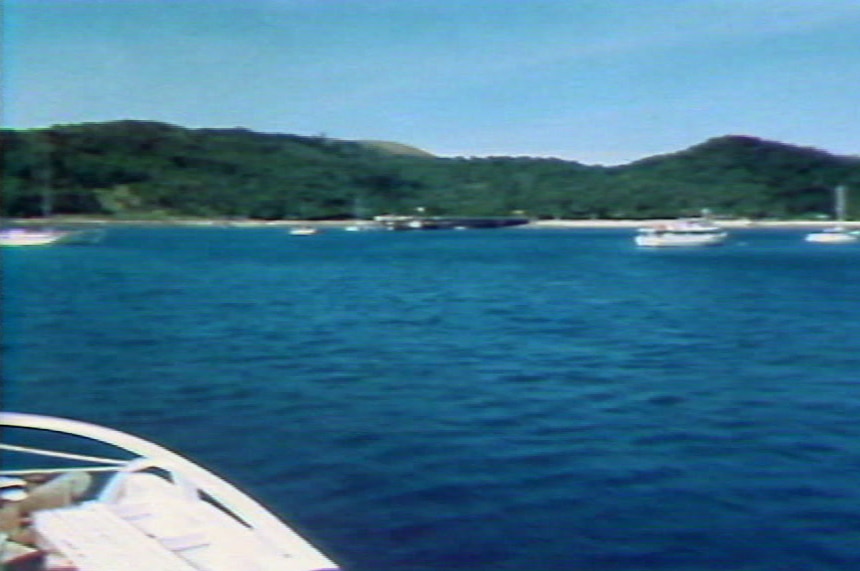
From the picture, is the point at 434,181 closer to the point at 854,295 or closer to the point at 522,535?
the point at 854,295

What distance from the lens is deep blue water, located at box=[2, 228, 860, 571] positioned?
496cm

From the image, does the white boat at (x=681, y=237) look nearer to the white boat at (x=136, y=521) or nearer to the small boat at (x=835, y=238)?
the small boat at (x=835, y=238)

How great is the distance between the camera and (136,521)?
2.88 m

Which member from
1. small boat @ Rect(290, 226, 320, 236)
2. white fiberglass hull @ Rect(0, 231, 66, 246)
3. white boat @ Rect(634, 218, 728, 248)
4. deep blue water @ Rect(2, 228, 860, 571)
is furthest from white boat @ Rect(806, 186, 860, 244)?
white fiberglass hull @ Rect(0, 231, 66, 246)

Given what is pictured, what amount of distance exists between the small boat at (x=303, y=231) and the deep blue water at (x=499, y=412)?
4563 cm

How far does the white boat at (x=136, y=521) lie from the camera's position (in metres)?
2.52

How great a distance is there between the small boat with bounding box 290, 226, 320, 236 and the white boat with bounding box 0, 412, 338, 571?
6303cm

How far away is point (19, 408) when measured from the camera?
795 cm

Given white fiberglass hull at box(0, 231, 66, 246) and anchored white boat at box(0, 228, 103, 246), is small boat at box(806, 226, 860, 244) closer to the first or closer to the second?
anchored white boat at box(0, 228, 103, 246)

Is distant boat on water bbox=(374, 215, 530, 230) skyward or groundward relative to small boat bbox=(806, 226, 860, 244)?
skyward

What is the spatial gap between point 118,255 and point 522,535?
37.0 m

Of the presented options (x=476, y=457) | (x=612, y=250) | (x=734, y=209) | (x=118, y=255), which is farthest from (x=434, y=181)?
(x=476, y=457)

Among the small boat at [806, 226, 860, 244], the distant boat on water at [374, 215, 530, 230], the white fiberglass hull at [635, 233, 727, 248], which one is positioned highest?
the distant boat on water at [374, 215, 530, 230]

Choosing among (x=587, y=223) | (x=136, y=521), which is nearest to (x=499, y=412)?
(x=136, y=521)
